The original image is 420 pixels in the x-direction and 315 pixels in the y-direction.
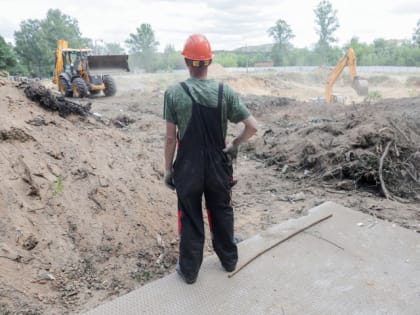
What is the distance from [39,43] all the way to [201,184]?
47010mm

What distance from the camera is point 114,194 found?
365 centimetres

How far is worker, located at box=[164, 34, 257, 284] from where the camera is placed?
7.60 feet

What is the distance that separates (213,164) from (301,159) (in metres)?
4.13

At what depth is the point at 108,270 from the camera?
9.63 ft

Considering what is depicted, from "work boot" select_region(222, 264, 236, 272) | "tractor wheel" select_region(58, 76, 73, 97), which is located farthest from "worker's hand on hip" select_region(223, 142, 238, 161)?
"tractor wheel" select_region(58, 76, 73, 97)

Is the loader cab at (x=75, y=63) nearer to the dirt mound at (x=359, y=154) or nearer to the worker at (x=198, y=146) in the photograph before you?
the dirt mound at (x=359, y=154)

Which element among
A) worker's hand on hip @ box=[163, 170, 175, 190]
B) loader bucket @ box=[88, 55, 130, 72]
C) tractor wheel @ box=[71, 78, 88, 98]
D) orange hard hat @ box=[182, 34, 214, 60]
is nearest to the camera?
orange hard hat @ box=[182, 34, 214, 60]

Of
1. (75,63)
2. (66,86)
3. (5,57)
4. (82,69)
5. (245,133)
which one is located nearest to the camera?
(245,133)

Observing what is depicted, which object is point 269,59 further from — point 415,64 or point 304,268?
point 304,268

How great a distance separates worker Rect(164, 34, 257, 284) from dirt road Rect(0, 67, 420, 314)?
2.47 ft

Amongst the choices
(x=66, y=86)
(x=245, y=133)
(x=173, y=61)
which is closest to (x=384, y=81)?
(x=66, y=86)

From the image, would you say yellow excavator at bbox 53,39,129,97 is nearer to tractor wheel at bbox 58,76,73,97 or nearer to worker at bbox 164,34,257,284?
tractor wheel at bbox 58,76,73,97

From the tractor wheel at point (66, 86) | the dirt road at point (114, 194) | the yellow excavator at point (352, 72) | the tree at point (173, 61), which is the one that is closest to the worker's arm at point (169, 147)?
the dirt road at point (114, 194)

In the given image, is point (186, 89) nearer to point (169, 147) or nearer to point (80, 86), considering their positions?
point (169, 147)
